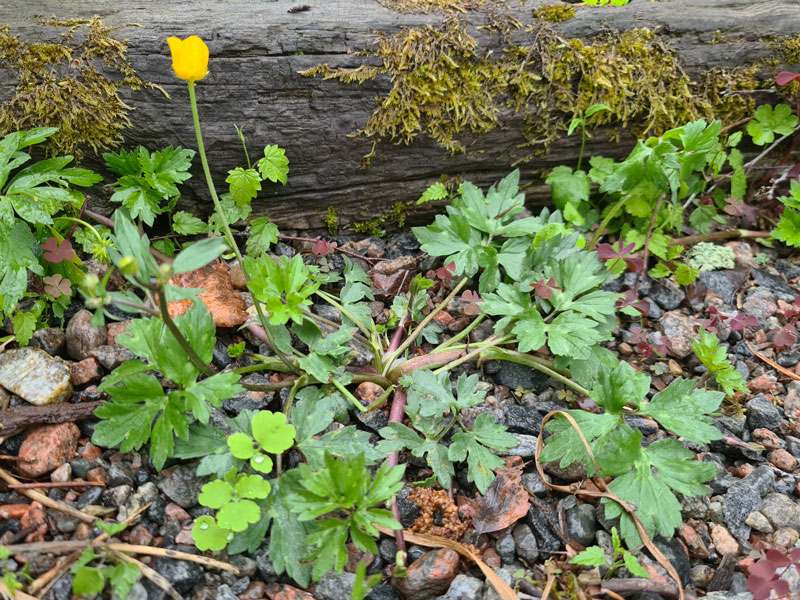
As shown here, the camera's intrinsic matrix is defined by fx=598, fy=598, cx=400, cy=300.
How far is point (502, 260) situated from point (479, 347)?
0.40 metres

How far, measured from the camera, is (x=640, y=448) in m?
2.05

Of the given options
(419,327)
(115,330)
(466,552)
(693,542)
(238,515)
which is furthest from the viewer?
(419,327)

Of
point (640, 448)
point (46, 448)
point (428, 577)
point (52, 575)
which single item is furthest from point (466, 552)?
point (46, 448)

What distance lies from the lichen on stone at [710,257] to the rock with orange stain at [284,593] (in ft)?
8.03

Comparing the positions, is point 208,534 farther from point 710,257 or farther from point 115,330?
point 710,257

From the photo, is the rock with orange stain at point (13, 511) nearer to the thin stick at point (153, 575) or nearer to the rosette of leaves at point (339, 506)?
the thin stick at point (153, 575)

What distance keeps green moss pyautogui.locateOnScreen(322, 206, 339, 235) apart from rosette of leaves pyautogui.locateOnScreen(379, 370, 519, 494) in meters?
1.09

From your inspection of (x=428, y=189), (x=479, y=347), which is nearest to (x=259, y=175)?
(x=428, y=189)

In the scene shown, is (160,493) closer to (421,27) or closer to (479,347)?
(479,347)

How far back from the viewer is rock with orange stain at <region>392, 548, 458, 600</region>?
1.85m

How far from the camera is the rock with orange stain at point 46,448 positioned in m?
1.96

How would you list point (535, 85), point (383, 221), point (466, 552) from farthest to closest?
point (383, 221) < point (535, 85) < point (466, 552)

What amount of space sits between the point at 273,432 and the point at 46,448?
0.80 meters

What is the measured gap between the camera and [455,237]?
268cm
